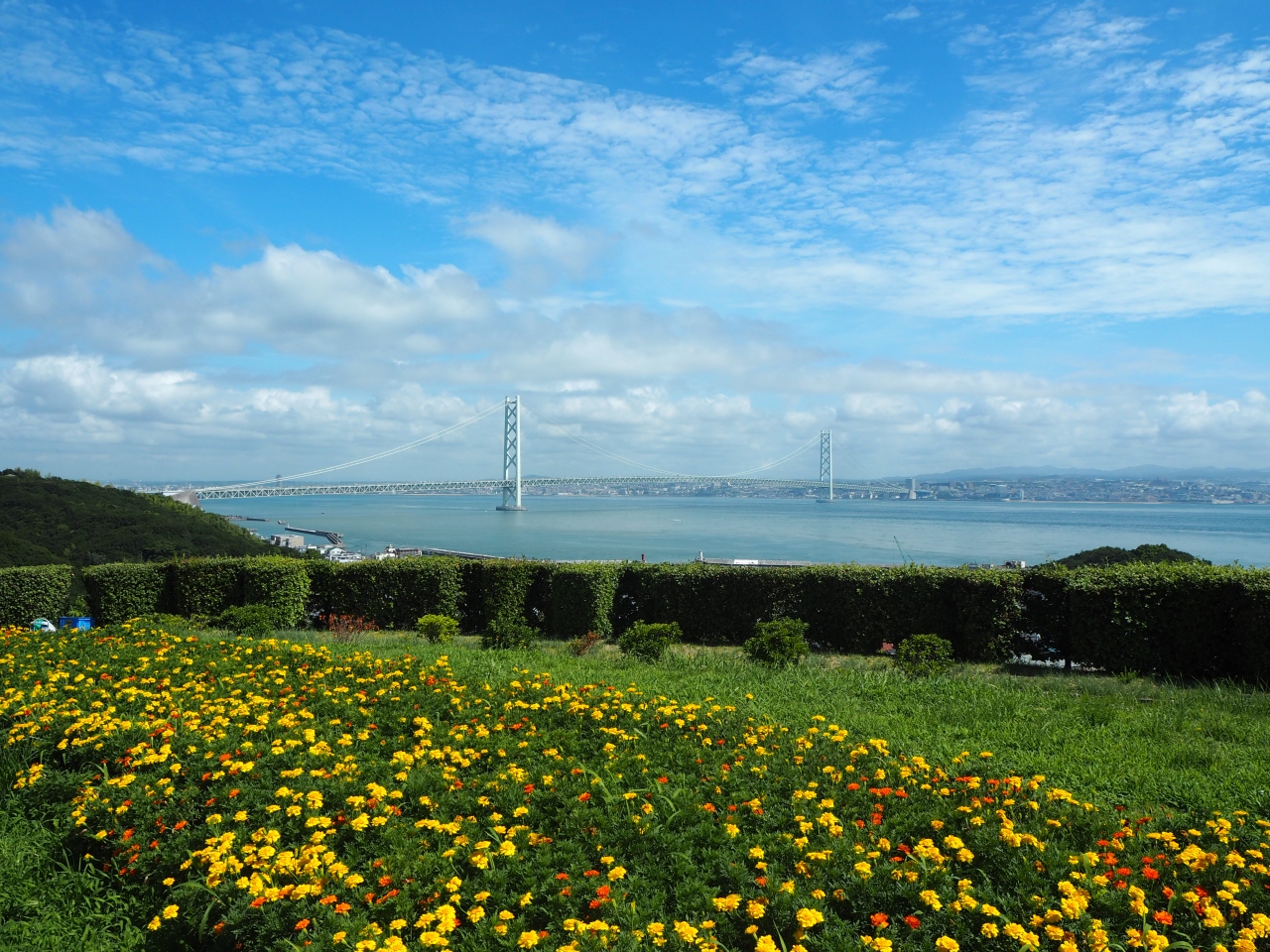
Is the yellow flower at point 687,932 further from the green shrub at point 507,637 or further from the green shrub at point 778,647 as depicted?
the green shrub at point 507,637

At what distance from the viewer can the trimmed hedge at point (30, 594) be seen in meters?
11.3

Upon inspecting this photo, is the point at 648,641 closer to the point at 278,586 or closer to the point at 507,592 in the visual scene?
the point at 507,592

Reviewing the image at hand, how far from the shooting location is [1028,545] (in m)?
52.6

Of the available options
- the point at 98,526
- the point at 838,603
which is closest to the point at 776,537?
the point at 98,526

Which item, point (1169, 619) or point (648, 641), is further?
point (648, 641)

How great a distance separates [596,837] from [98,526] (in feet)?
87.6

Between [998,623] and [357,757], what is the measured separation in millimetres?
7232

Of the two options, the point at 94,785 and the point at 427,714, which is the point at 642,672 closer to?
the point at 427,714

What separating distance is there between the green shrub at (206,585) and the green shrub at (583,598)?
4.73 m

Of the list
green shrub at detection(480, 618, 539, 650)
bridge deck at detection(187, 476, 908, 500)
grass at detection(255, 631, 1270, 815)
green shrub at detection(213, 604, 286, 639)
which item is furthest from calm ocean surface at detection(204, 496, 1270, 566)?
green shrub at detection(213, 604, 286, 639)

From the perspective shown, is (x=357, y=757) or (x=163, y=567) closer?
(x=357, y=757)

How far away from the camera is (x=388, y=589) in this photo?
1188 centimetres

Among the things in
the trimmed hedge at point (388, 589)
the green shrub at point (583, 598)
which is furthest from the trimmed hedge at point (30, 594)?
the green shrub at point (583, 598)

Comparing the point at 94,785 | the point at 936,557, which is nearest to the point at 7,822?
the point at 94,785
